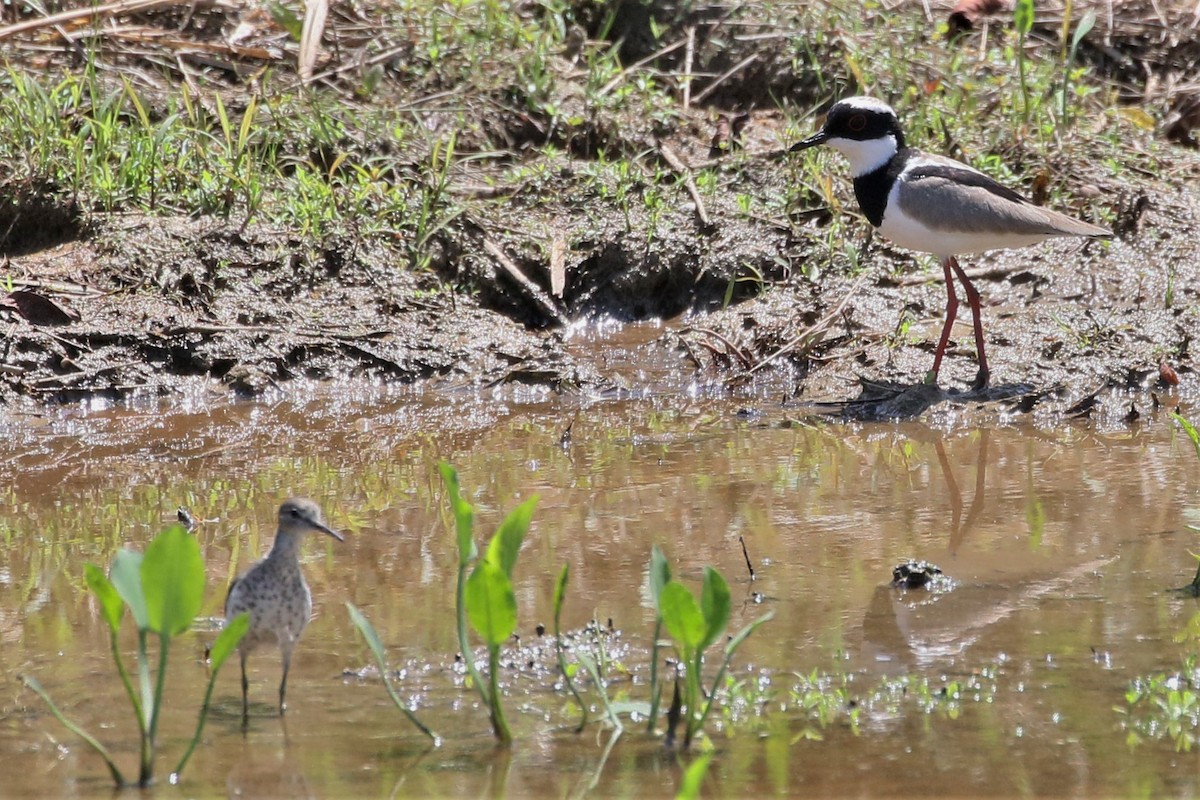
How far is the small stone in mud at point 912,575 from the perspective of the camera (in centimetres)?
439

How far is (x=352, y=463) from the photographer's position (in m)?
6.12

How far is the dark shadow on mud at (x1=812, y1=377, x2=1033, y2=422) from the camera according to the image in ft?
22.4

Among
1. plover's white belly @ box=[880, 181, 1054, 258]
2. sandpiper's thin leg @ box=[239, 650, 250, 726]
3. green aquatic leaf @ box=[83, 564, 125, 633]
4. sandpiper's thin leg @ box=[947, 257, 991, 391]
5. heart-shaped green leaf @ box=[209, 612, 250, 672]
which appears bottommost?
sandpiper's thin leg @ box=[239, 650, 250, 726]

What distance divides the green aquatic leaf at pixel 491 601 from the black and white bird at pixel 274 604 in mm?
665

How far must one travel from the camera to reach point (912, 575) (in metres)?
4.39

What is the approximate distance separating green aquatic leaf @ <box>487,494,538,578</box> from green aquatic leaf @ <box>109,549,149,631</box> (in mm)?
747

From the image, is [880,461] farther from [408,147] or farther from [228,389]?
[408,147]

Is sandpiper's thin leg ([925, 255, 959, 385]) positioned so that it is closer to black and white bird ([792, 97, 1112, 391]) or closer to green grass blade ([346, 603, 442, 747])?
black and white bird ([792, 97, 1112, 391])

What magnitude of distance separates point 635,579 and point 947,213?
3247 mm

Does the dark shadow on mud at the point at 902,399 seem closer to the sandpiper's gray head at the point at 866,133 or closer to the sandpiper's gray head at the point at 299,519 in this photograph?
the sandpiper's gray head at the point at 866,133

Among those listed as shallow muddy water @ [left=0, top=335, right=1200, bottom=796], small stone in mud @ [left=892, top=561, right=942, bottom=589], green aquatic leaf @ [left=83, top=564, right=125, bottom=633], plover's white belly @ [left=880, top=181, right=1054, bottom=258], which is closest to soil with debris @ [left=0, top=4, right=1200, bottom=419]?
shallow muddy water @ [left=0, top=335, right=1200, bottom=796]

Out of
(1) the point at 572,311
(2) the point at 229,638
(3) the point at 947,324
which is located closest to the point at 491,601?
(2) the point at 229,638

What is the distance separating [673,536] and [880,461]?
4.53ft

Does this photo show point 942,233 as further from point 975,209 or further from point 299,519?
point 299,519
